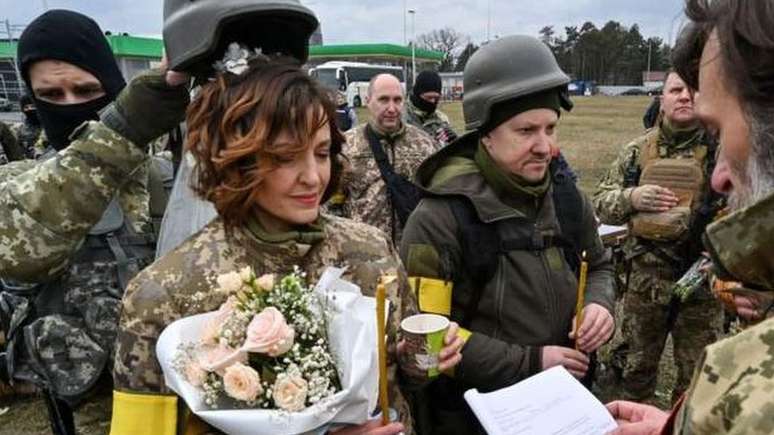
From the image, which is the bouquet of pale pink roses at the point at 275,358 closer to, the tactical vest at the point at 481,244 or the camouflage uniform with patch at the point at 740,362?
the camouflage uniform with patch at the point at 740,362

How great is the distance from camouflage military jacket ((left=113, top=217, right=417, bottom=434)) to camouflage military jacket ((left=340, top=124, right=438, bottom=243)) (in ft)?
9.99

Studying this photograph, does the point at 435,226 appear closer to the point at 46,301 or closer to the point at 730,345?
the point at 730,345

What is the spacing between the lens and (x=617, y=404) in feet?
6.07

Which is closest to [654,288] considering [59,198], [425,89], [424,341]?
[424,341]

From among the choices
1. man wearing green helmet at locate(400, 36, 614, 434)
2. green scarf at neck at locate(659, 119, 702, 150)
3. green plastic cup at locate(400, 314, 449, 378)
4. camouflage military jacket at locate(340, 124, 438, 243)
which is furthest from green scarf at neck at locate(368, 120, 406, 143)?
green plastic cup at locate(400, 314, 449, 378)

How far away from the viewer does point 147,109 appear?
1.81m

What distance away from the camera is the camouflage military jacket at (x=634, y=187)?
12.2 ft

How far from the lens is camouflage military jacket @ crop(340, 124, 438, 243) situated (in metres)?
4.94

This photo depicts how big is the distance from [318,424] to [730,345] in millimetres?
809

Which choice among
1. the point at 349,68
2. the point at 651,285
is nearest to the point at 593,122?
the point at 349,68

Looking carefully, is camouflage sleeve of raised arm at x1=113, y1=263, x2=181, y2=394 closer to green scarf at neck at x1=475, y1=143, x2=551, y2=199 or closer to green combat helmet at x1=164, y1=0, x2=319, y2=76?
green combat helmet at x1=164, y1=0, x2=319, y2=76

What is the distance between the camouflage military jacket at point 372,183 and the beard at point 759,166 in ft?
12.4

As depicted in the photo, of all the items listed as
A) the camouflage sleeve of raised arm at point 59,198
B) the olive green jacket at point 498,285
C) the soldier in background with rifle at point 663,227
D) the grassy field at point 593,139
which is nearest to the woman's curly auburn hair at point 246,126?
the camouflage sleeve of raised arm at point 59,198

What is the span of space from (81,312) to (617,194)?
3.28 m
